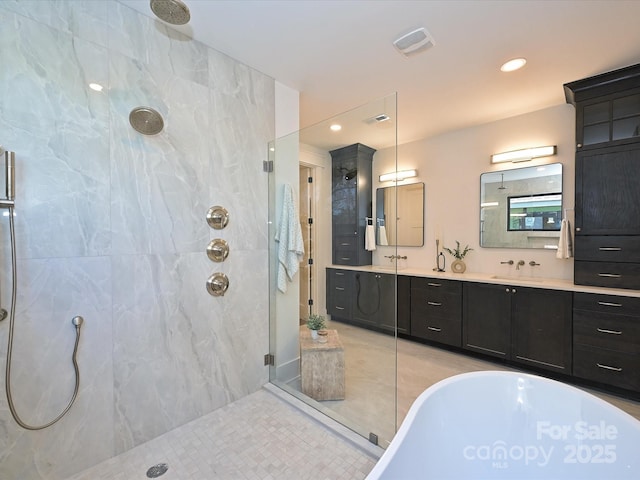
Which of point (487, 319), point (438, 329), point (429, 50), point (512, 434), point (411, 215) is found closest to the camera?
point (512, 434)

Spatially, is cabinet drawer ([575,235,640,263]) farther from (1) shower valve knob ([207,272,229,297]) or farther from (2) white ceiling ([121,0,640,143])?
(1) shower valve knob ([207,272,229,297])

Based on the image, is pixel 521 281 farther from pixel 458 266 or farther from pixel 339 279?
pixel 339 279

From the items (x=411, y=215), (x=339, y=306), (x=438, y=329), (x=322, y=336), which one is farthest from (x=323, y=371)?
(x=411, y=215)

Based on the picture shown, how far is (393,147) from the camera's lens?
6.23ft

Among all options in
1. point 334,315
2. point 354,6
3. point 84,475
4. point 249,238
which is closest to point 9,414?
point 84,475

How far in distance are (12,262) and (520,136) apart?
439 cm

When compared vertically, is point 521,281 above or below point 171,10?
below

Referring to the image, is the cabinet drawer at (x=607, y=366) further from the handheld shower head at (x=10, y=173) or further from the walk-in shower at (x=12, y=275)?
the handheld shower head at (x=10, y=173)

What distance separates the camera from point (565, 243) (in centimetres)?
281

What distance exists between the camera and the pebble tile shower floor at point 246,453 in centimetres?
154

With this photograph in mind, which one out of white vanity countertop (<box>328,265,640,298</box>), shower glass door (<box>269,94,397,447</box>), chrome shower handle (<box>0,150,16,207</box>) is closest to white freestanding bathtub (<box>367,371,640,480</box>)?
shower glass door (<box>269,94,397,447</box>)

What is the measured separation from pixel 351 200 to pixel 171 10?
5.16 feet

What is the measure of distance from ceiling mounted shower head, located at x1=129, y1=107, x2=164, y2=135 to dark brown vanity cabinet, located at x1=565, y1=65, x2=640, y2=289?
Answer: 335 cm

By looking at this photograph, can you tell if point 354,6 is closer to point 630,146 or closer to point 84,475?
point 630,146
